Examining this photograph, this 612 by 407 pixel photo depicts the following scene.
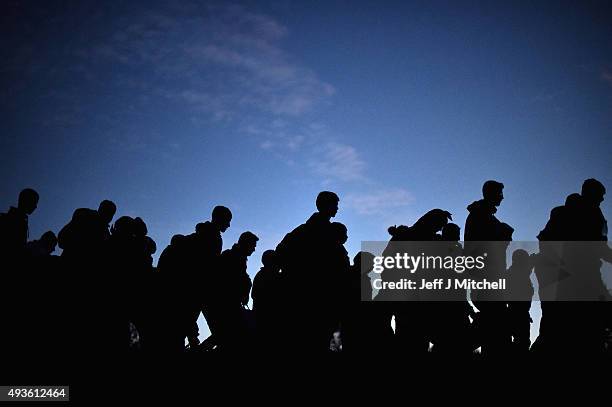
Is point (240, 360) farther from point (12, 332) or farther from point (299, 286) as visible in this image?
point (12, 332)

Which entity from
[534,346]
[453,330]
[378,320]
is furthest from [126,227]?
[534,346]

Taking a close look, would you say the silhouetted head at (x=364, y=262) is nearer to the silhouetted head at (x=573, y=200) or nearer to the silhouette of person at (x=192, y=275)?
the silhouette of person at (x=192, y=275)

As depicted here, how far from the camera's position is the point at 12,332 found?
509 centimetres

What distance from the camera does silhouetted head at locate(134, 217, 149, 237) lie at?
6538 millimetres

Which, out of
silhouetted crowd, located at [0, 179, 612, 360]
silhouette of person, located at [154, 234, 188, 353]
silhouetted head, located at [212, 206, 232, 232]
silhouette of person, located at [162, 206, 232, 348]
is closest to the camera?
silhouetted crowd, located at [0, 179, 612, 360]

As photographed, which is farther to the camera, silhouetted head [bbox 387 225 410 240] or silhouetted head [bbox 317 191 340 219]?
silhouetted head [bbox 387 225 410 240]

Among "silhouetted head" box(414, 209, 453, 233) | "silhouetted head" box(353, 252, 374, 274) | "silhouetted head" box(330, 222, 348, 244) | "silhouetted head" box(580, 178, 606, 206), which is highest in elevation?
"silhouetted head" box(580, 178, 606, 206)

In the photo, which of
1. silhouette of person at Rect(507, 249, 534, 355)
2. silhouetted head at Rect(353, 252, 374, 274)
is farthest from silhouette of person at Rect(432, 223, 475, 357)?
silhouetted head at Rect(353, 252, 374, 274)

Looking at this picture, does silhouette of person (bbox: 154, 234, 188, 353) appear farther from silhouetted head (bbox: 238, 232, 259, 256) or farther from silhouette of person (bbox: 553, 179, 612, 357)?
silhouette of person (bbox: 553, 179, 612, 357)

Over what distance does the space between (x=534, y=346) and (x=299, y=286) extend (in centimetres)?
333

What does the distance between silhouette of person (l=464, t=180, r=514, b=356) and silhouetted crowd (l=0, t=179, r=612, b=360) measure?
0.02 meters

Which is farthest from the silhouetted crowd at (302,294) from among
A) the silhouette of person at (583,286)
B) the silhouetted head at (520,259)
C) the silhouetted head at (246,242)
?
the silhouetted head at (246,242)

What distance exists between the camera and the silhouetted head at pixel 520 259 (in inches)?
309

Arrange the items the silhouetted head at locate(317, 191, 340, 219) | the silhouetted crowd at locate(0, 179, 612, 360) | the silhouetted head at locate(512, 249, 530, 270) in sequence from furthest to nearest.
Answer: the silhouetted head at locate(512, 249, 530, 270)
the silhouetted head at locate(317, 191, 340, 219)
the silhouetted crowd at locate(0, 179, 612, 360)
